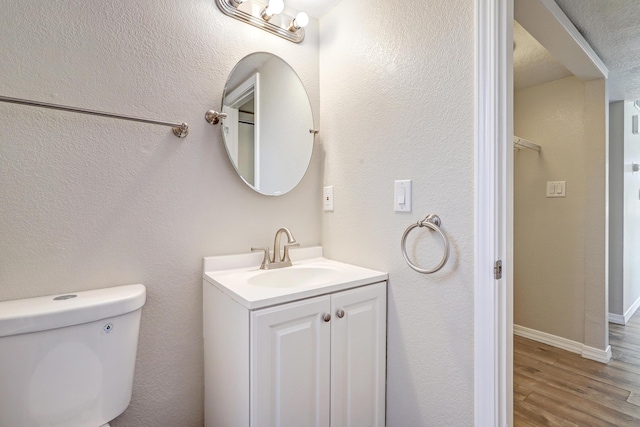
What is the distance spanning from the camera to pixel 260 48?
1438 mm

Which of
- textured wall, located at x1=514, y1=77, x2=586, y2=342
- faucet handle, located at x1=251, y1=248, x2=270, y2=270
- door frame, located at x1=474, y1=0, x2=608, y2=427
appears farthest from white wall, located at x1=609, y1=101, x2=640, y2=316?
faucet handle, located at x1=251, y1=248, x2=270, y2=270

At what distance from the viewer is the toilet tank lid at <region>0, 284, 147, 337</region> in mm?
808

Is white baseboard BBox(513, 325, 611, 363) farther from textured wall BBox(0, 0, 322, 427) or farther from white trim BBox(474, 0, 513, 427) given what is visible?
textured wall BBox(0, 0, 322, 427)

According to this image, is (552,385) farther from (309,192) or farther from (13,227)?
(13,227)

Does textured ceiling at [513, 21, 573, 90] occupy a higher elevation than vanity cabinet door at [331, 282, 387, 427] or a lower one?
higher

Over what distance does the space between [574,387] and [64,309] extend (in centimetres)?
253

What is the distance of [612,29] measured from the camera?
64.6 inches

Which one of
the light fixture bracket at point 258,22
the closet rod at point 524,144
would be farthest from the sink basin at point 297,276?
the closet rod at point 524,144

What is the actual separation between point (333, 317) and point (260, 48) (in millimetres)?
1275

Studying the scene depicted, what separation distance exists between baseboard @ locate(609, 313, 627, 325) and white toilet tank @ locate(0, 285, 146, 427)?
381 cm

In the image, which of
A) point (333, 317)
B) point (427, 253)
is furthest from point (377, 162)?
point (333, 317)

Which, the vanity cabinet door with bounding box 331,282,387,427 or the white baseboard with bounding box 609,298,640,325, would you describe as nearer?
the vanity cabinet door with bounding box 331,282,387,427

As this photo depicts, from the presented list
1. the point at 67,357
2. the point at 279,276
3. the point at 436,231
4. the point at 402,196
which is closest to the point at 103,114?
the point at 67,357

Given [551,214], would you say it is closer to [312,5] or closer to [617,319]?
[617,319]
